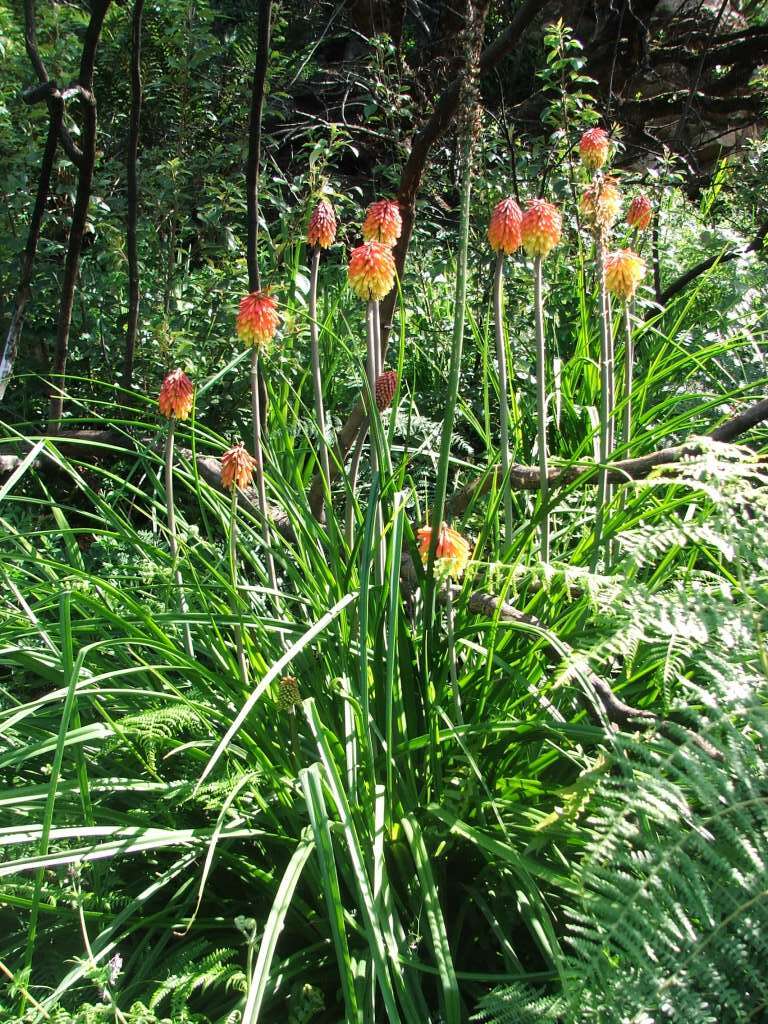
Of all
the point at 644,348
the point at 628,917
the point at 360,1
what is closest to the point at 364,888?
the point at 628,917

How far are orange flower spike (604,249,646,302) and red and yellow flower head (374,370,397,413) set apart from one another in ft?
1.96

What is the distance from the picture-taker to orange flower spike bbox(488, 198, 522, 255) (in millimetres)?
2064

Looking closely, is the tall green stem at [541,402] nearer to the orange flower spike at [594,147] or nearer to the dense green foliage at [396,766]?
the dense green foliage at [396,766]

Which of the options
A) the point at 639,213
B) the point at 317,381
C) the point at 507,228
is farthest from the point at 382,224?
the point at 639,213

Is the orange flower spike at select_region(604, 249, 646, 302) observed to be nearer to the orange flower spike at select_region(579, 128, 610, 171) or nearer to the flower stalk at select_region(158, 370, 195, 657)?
the orange flower spike at select_region(579, 128, 610, 171)

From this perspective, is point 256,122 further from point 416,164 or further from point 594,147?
point 594,147

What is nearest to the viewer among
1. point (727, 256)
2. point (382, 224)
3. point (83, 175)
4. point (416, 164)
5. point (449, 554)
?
point (449, 554)

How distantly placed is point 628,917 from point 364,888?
0.43 meters

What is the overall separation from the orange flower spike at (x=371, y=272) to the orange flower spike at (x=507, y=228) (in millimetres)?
284

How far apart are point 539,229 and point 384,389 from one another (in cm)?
51

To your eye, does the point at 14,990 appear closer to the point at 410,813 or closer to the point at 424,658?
the point at 410,813

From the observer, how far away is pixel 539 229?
2.04 metres

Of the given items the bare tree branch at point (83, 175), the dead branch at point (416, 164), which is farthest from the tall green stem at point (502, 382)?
the bare tree branch at point (83, 175)

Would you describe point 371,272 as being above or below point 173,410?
above
